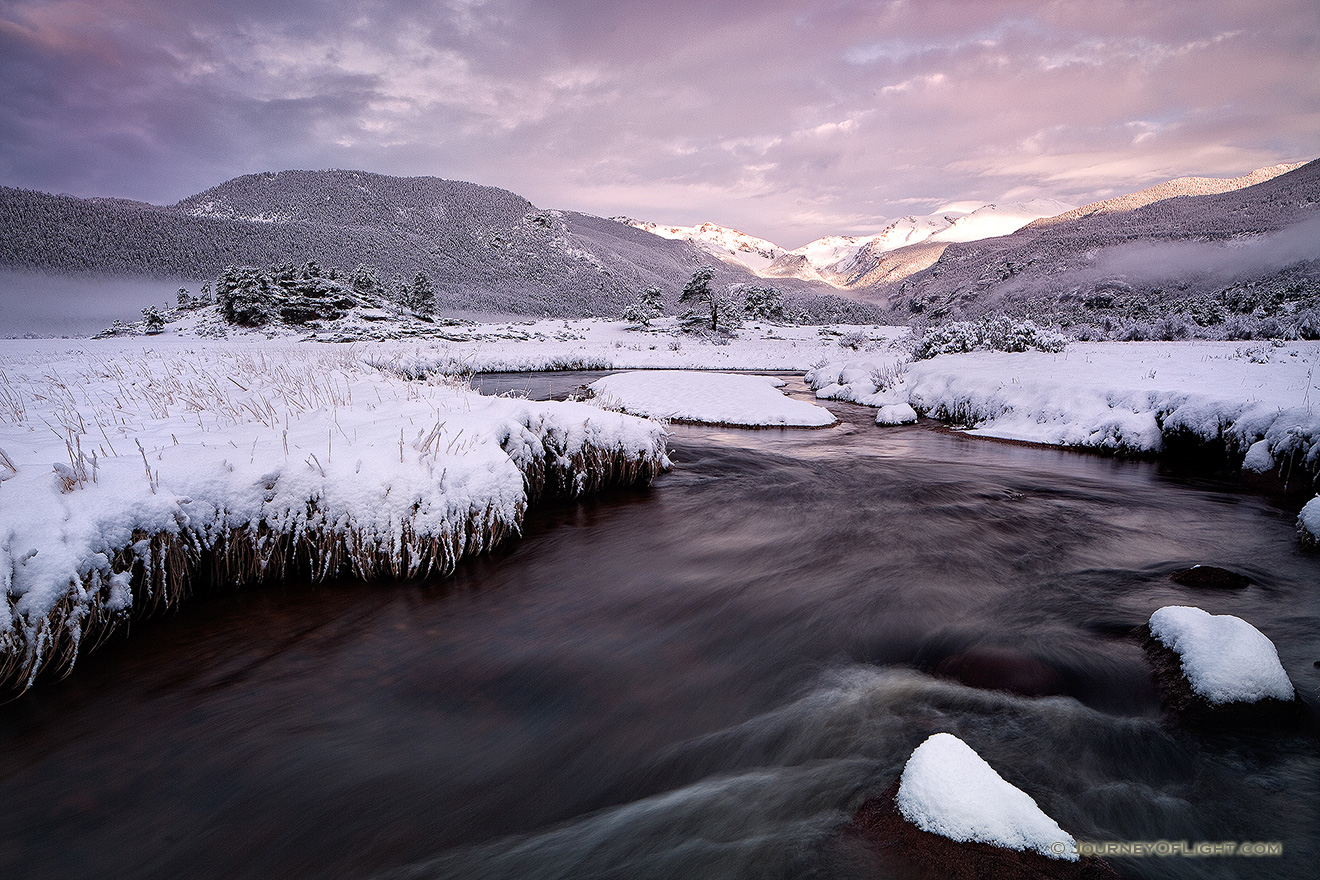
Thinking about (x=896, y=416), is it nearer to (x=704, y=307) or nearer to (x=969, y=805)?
(x=969, y=805)

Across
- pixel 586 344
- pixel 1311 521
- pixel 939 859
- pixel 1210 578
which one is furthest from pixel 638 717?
pixel 586 344

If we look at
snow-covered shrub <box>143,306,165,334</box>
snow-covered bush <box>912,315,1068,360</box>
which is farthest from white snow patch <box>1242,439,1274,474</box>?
snow-covered shrub <box>143,306,165,334</box>

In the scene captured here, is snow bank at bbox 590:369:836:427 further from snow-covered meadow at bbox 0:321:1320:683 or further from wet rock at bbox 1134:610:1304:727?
wet rock at bbox 1134:610:1304:727

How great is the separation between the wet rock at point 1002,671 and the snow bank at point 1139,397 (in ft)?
25.5

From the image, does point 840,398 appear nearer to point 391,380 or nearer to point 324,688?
point 391,380

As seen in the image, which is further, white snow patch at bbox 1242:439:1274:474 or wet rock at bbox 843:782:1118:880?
white snow patch at bbox 1242:439:1274:474

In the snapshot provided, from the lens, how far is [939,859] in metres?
2.11

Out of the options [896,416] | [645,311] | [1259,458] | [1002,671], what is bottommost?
[1002,671]

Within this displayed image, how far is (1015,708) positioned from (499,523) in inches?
189

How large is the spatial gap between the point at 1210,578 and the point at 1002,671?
3.30 m

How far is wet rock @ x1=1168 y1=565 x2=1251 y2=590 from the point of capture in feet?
17.2

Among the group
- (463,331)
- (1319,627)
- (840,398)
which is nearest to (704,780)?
(1319,627)

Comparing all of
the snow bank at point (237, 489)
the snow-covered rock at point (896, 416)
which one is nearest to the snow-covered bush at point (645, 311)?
the snow-covered rock at point (896, 416)

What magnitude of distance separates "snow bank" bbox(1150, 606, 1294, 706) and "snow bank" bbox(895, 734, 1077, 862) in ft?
6.49
